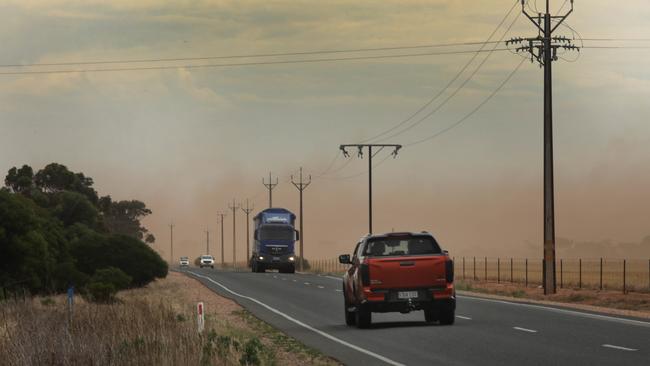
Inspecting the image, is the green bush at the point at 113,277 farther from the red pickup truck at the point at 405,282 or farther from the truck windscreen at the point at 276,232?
the truck windscreen at the point at 276,232

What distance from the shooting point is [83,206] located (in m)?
74.1

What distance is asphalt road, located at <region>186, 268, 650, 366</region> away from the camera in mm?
19594

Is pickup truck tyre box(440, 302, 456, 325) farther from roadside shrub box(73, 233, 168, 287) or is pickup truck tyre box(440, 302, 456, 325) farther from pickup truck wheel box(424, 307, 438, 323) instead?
roadside shrub box(73, 233, 168, 287)

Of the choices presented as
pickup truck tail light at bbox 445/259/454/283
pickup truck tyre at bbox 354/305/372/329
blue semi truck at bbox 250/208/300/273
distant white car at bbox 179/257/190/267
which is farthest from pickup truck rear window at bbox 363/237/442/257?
distant white car at bbox 179/257/190/267

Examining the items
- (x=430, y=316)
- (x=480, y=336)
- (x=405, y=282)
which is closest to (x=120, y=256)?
(x=430, y=316)

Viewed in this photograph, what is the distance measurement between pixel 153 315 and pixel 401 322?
6.25 metres

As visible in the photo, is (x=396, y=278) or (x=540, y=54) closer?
(x=396, y=278)

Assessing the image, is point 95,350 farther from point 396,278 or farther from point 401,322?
point 401,322

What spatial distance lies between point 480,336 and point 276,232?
5948 cm

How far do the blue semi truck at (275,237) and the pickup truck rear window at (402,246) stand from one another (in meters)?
55.3

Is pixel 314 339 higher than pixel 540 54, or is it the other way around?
pixel 540 54

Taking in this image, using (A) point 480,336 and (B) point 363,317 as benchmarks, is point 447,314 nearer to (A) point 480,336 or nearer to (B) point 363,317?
(B) point 363,317

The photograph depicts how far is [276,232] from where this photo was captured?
83375 mm

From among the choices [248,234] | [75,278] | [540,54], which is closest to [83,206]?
[75,278]
